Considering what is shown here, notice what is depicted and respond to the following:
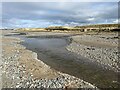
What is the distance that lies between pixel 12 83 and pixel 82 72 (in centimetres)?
826

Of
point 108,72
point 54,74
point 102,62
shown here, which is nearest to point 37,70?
point 54,74

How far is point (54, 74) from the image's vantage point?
58.0 ft

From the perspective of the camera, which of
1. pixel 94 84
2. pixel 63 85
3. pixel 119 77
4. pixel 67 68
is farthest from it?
pixel 67 68

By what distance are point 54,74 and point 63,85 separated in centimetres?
348

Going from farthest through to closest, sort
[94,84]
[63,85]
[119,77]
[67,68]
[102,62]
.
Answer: [102,62] → [67,68] → [119,77] → [94,84] → [63,85]

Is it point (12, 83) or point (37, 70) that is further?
point (37, 70)

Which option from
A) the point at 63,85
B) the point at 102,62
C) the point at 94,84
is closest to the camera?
the point at 63,85

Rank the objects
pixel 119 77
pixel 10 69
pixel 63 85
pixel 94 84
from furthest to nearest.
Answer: pixel 10 69 < pixel 119 77 < pixel 94 84 < pixel 63 85

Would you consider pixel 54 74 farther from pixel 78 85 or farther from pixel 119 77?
pixel 119 77

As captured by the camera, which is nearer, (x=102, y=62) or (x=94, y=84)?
(x=94, y=84)

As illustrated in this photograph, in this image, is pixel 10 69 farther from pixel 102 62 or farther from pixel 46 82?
pixel 102 62

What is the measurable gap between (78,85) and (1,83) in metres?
6.54

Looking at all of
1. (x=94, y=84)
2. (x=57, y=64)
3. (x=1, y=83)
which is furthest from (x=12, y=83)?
(x=57, y=64)

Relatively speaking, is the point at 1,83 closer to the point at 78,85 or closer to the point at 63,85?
the point at 63,85
